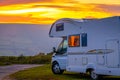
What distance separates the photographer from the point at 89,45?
73.2 ft

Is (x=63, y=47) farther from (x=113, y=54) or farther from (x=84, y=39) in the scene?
(x=113, y=54)

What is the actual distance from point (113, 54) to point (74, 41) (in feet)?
11.7

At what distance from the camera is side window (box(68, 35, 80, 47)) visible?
23.3m

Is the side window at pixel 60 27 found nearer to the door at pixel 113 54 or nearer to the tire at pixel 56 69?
the tire at pixel 56 69

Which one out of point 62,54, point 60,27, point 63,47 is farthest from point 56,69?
point 60,27

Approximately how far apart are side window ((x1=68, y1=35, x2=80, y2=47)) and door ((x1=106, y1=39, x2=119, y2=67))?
270 centimetres

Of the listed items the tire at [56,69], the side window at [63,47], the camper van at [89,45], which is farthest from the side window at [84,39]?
the tire at [56,69]

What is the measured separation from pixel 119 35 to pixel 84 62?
3330mm

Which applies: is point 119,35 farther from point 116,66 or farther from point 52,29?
point 52,29

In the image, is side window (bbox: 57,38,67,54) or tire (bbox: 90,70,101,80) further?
side window (bbox: 57,38,67,54)

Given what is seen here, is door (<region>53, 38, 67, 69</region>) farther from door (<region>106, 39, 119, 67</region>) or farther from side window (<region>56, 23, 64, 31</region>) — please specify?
door (<region>106, 39, 119, 67</region>)

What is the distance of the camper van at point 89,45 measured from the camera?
20688mm

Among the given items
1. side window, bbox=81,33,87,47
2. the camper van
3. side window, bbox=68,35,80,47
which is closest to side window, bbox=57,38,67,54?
the camper van

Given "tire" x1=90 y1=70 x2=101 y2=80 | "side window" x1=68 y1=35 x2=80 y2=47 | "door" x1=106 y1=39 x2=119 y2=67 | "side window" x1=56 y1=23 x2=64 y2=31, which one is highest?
"side window" x1=56 y1=23 x2=64 y2=31
